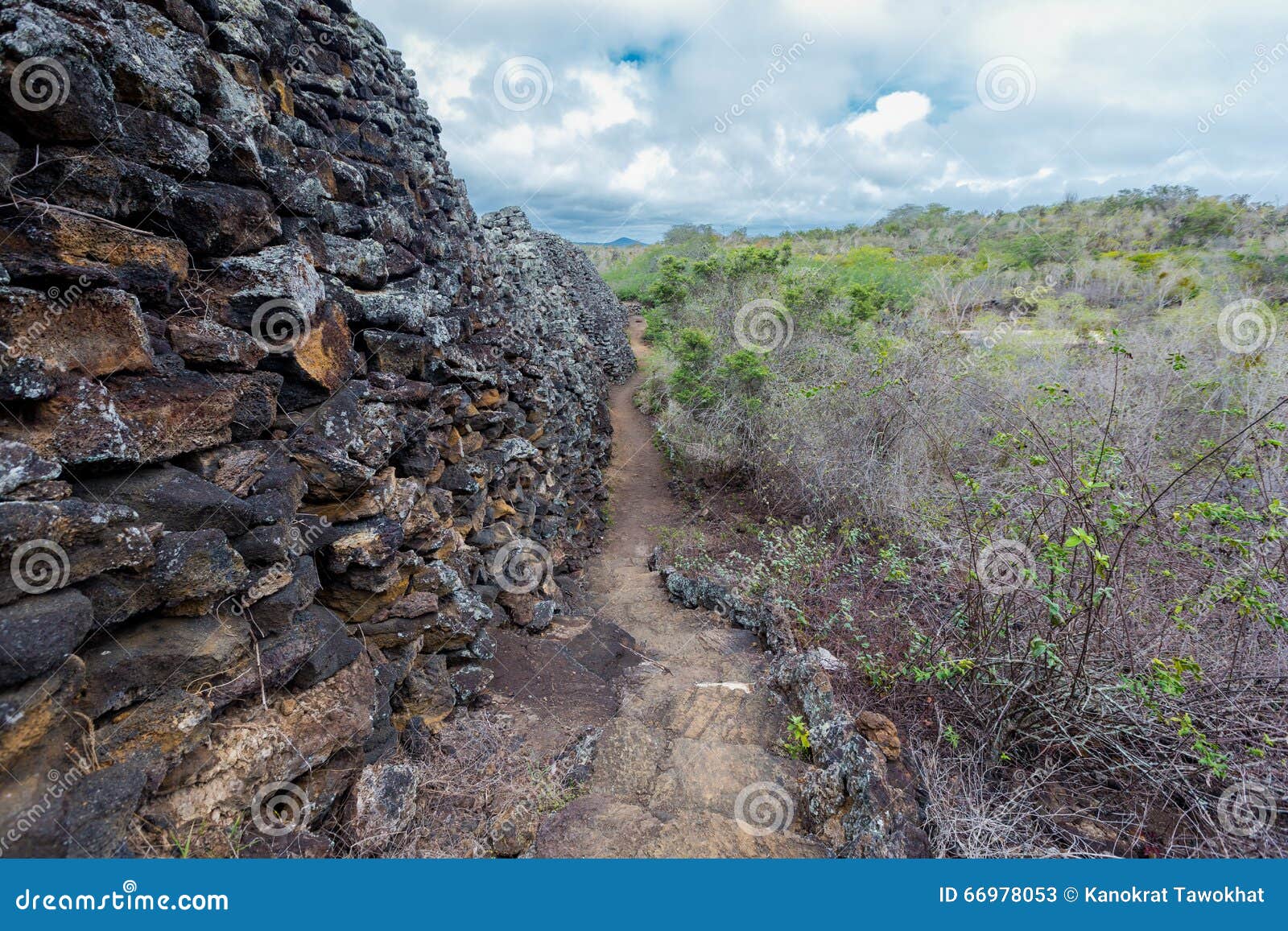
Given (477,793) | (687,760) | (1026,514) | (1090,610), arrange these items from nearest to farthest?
(1090,610), (477,793), (687,760), (1026,514)

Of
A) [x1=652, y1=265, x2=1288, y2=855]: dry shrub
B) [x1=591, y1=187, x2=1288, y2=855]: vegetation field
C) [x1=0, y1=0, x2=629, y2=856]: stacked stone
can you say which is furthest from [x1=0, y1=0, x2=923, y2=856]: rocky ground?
[x1=591, y1=187, x2=1288, y2=855]: vegetation field

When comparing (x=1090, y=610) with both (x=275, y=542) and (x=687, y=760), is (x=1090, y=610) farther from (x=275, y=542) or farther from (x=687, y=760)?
(x=275, y=542)

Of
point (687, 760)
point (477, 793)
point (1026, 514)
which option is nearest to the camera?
point (477, 793)

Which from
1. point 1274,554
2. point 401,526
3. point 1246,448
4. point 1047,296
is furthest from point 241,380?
point 1047,296

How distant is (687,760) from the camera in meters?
3.88

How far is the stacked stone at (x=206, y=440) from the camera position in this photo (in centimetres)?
212

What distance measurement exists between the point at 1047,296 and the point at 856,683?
660 inches

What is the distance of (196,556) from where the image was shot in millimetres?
2553

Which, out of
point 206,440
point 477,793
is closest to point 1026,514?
point 477,793

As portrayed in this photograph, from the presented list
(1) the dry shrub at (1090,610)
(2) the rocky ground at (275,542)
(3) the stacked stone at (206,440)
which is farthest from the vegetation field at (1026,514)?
(3) the stacked stone at (206,440)

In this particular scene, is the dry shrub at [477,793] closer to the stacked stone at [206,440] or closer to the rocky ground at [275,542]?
the rocky ground at [275,542]

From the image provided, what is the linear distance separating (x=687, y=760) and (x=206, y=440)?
350 cm

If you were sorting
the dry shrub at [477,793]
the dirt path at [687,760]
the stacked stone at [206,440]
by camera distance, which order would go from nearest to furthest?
the stacked stone at [206,440]
the dry shrub at [477,793]
the dirt path at [687,760]

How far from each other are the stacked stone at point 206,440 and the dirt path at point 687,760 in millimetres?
1282
